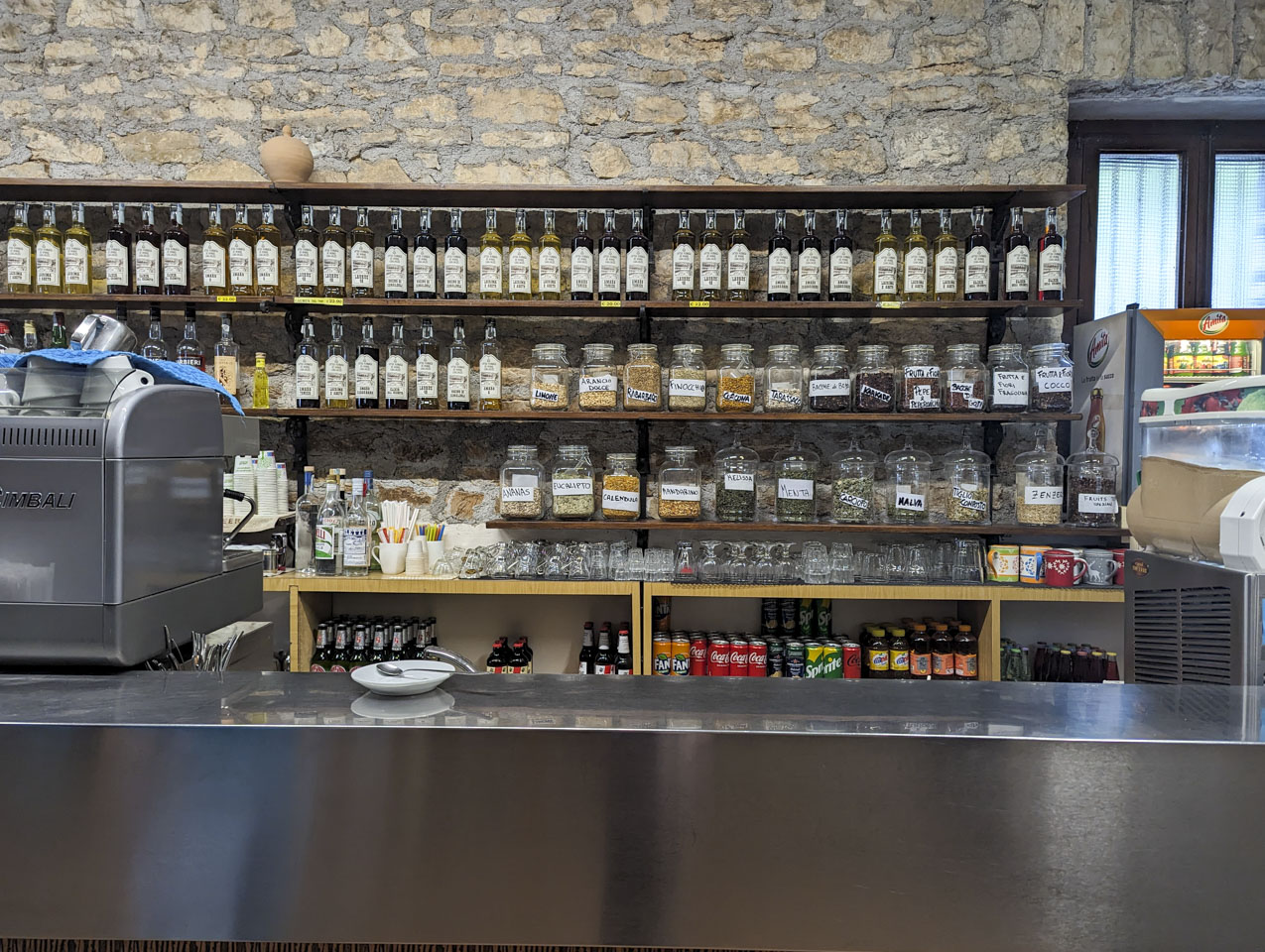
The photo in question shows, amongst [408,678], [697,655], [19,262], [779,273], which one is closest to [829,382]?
[779,273]

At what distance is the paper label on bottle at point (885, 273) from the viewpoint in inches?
120

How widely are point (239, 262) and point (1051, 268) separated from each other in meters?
2.94

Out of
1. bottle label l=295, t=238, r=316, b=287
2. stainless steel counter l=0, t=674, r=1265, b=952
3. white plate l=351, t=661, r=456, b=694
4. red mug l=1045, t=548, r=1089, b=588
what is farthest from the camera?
bottle label l=295, t=238, r=316, b=287

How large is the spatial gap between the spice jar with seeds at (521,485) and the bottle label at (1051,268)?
193cm

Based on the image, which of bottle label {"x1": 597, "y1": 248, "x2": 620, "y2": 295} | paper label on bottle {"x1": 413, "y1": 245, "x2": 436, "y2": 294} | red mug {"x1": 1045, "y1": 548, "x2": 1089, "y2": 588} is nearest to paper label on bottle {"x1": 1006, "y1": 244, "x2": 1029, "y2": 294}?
red mug {"x1": 1045, "y1": 548, "x2": 1089, "y2": 588}

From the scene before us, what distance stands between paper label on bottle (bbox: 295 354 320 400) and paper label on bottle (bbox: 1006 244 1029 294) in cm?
255

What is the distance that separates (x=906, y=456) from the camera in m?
3.12

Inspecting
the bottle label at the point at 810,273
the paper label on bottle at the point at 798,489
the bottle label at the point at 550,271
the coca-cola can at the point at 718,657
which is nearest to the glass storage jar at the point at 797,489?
the paper label on bottle at the point at 798,489

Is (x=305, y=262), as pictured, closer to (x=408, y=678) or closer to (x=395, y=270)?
(x=395, y=270)

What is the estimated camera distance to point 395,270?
3.10m

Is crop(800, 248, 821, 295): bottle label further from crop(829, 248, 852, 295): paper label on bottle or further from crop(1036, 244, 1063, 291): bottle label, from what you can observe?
crop(1036, 244, 1063, 291): bottle label

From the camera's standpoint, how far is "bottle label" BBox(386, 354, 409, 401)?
3.14m

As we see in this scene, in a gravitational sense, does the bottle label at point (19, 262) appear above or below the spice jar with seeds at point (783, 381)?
above

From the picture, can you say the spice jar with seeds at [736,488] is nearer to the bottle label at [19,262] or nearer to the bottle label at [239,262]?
the bottle label at [239,262]
